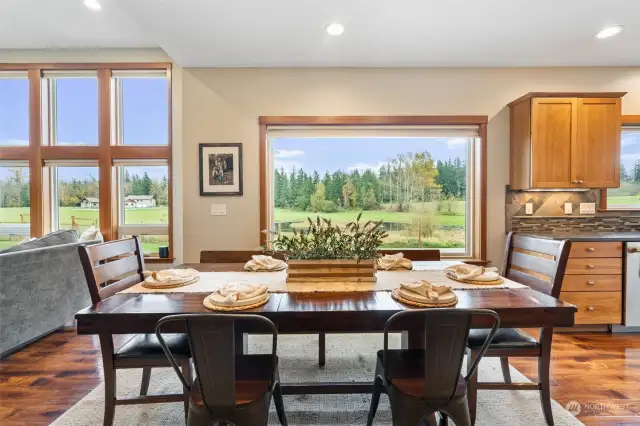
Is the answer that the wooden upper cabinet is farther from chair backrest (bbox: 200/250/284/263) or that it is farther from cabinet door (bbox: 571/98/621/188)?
chair backrest (bbox: 200/250/284/263)

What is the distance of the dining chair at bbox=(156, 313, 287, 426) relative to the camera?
111cm

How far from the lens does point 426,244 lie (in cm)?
363

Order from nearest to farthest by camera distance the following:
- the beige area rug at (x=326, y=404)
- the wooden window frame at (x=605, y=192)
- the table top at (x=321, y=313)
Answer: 1. the table top at (x=321, y=313)
2. the beige area rug at (x=326, y=404)
3. the wooden window frame at (x=605, y=192)

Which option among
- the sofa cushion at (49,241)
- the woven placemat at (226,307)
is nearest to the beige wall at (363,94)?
the sofa cushion at (49,241)

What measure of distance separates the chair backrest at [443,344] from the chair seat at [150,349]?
104 cm

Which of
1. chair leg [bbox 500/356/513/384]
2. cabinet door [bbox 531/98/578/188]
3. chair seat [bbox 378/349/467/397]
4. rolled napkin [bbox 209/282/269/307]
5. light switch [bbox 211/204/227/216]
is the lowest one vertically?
chair leg [bbox 500/356/513/384]

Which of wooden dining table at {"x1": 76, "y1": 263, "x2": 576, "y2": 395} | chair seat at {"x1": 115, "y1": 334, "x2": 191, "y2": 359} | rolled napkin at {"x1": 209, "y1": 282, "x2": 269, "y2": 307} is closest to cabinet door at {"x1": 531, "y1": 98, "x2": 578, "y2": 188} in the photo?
wooden dining table at {"x1": 76, "y1": 263, "x2": 576, "y2": 395}

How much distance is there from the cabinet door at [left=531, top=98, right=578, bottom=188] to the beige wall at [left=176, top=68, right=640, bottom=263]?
357 mm

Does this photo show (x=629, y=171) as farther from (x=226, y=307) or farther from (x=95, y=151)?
(x=95, y=151)

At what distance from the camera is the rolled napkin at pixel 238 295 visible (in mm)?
1329

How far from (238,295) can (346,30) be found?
237 cm

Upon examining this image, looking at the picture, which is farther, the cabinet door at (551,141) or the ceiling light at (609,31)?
the cabinet door at (551,141)

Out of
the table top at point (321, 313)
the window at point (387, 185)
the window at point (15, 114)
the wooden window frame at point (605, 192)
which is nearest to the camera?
the table top at point (321, 313)

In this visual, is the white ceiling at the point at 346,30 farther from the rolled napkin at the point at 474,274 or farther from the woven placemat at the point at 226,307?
the woven placemat at the point at 226,307
